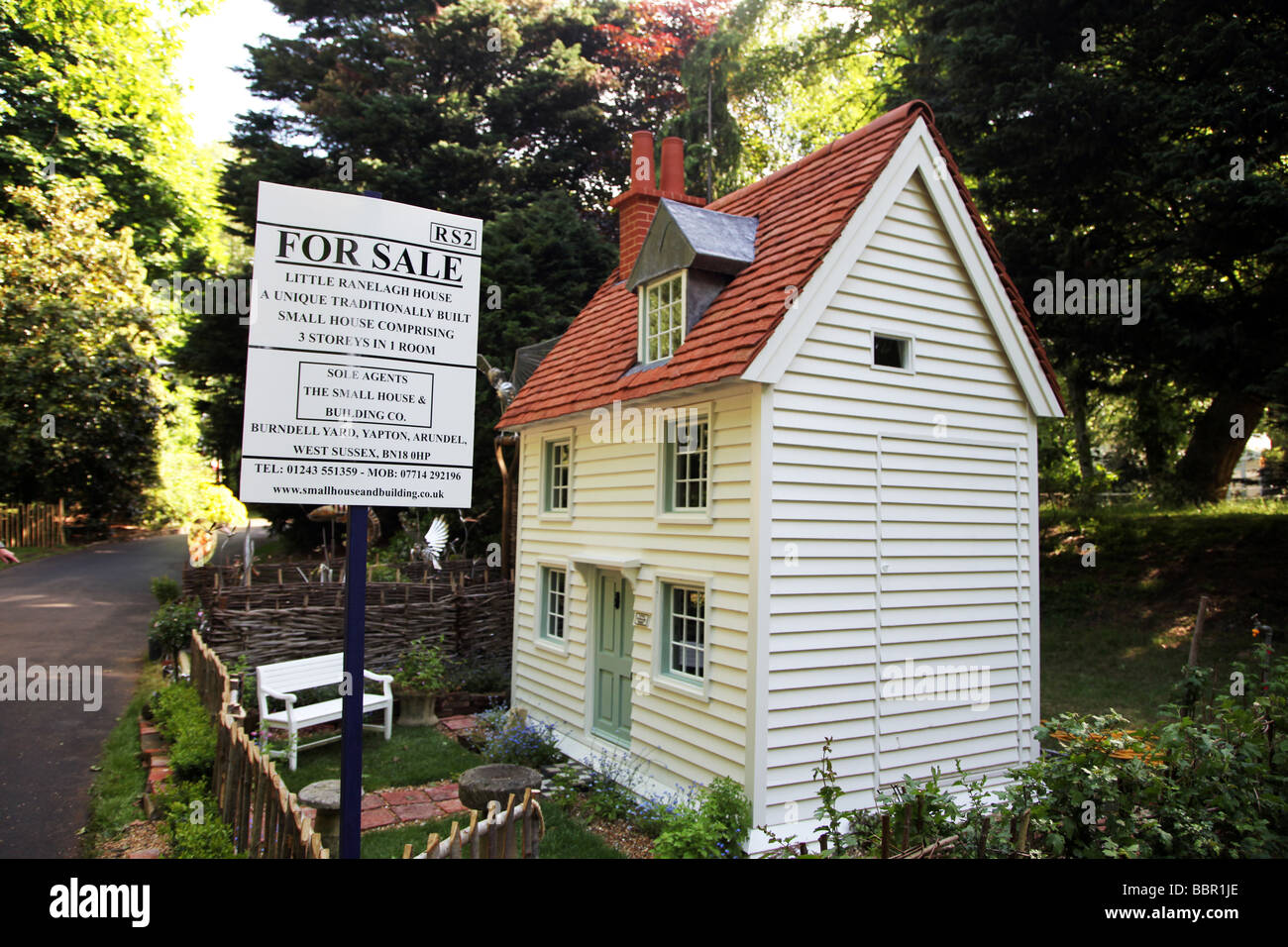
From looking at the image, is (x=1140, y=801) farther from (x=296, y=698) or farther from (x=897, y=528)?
(x=296, y=698)

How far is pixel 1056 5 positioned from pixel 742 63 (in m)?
10.8

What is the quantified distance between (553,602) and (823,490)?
18.9ft

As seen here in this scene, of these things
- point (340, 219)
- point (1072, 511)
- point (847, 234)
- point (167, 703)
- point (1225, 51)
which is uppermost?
point (1225, 51)

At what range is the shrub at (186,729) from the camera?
7.43 m

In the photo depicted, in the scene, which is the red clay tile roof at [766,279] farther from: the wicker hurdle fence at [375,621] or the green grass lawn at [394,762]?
the green grass lawn at [394,762]

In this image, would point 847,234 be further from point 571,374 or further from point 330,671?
point 330,671

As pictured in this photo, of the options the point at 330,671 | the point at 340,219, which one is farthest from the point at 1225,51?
the point at 330,671

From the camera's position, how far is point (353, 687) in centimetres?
374

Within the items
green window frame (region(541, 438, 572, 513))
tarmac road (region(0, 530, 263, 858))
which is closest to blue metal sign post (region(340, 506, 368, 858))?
tarmac road (region(0, 530, 263, 858))

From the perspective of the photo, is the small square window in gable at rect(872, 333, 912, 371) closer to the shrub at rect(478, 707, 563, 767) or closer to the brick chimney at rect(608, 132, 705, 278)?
the brick chimney at rect(608, 132, 705, 278)

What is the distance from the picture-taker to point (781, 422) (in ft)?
26.6

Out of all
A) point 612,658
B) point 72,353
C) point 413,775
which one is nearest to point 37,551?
point 72,353

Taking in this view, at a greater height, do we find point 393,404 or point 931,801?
point 393,404

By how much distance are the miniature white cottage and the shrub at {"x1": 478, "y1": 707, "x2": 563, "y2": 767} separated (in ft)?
1.66
